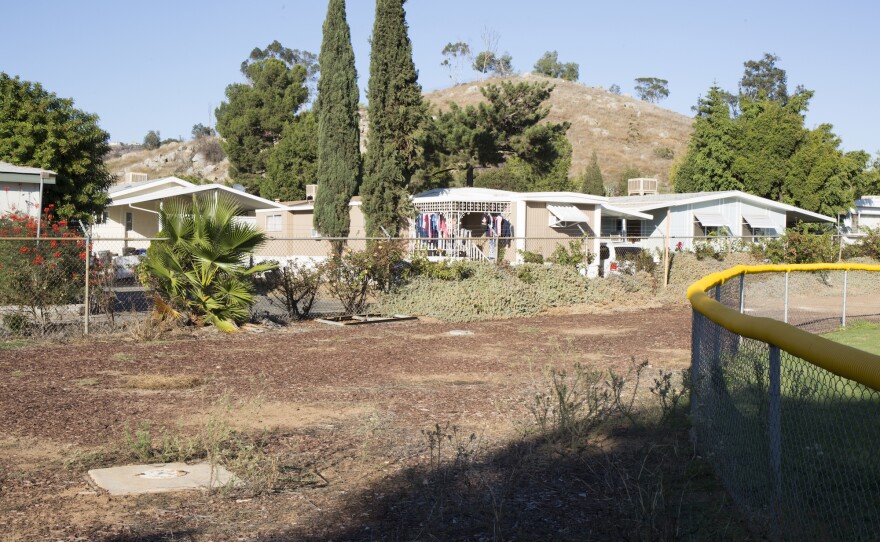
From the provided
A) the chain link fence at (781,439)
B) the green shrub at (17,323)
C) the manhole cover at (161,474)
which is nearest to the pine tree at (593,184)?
the green shrub at (17,323)

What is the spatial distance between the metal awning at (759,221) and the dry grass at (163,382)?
34387 millimetres

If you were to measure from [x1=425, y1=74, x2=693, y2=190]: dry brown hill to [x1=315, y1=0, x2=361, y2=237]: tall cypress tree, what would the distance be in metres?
57.4

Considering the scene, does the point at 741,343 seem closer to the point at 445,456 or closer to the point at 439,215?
the point at 445,456

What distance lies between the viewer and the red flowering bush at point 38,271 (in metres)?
14.7

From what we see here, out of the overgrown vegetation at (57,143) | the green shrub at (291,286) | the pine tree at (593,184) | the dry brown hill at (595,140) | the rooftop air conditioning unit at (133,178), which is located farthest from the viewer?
the dry brown hill at (595,140)

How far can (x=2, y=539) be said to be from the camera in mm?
5070

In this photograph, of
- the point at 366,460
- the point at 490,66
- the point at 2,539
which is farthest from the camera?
the point at 490,66

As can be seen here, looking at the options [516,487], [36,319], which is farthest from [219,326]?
[516,487]

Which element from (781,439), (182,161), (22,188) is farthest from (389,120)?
(182,161)

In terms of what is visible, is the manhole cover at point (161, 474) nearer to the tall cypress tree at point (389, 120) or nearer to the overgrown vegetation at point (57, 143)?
the overgrown vegetation at point (57, 143)

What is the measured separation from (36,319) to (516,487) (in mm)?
11351

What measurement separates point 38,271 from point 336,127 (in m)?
19.3

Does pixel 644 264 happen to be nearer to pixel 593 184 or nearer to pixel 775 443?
pixel 775 443

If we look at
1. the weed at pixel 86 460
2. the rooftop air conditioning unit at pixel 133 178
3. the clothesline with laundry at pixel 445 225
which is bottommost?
the weed at pixel 86 460
